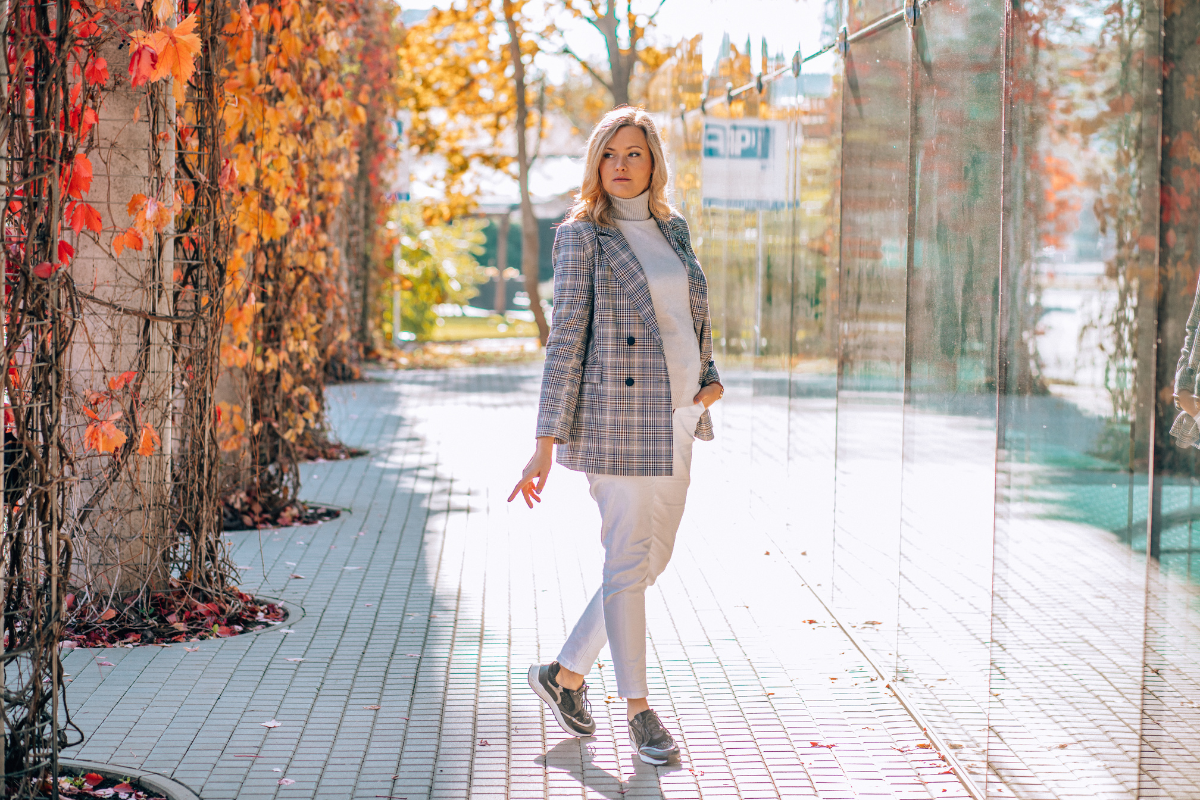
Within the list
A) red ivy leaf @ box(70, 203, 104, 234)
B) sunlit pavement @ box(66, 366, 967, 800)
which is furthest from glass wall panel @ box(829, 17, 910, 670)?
red ivy leaf @ box(70, 203, 104, 234)

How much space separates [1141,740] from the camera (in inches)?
122

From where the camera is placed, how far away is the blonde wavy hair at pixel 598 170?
4.10m

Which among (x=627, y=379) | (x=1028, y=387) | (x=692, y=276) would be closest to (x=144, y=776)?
(x=627, y=379)

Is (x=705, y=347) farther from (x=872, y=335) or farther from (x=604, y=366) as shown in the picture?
(x=872, y=335)

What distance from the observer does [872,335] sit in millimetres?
5285

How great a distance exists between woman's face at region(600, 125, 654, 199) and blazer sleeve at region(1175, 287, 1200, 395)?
Result: 1686mm

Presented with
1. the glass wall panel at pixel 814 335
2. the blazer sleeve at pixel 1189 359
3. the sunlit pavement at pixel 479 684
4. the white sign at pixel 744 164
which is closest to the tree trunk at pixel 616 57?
the white sign at pixel 744 164

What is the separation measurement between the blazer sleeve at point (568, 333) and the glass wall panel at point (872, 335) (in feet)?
4.52

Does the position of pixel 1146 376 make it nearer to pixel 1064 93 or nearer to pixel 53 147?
pixel 1064 93

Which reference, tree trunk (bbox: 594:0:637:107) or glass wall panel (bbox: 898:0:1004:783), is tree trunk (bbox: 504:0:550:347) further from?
glass wall panel (bbox: 898:0:1004:783)

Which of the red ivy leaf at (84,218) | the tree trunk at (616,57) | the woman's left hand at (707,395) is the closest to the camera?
the red ivy leaf at (84,218)

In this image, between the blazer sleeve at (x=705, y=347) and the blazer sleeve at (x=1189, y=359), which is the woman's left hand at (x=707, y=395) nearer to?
the blazer sleeve at (x=705, y=347)

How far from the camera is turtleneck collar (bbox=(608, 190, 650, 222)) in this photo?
415cm

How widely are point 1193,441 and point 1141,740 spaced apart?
0.70 metres
